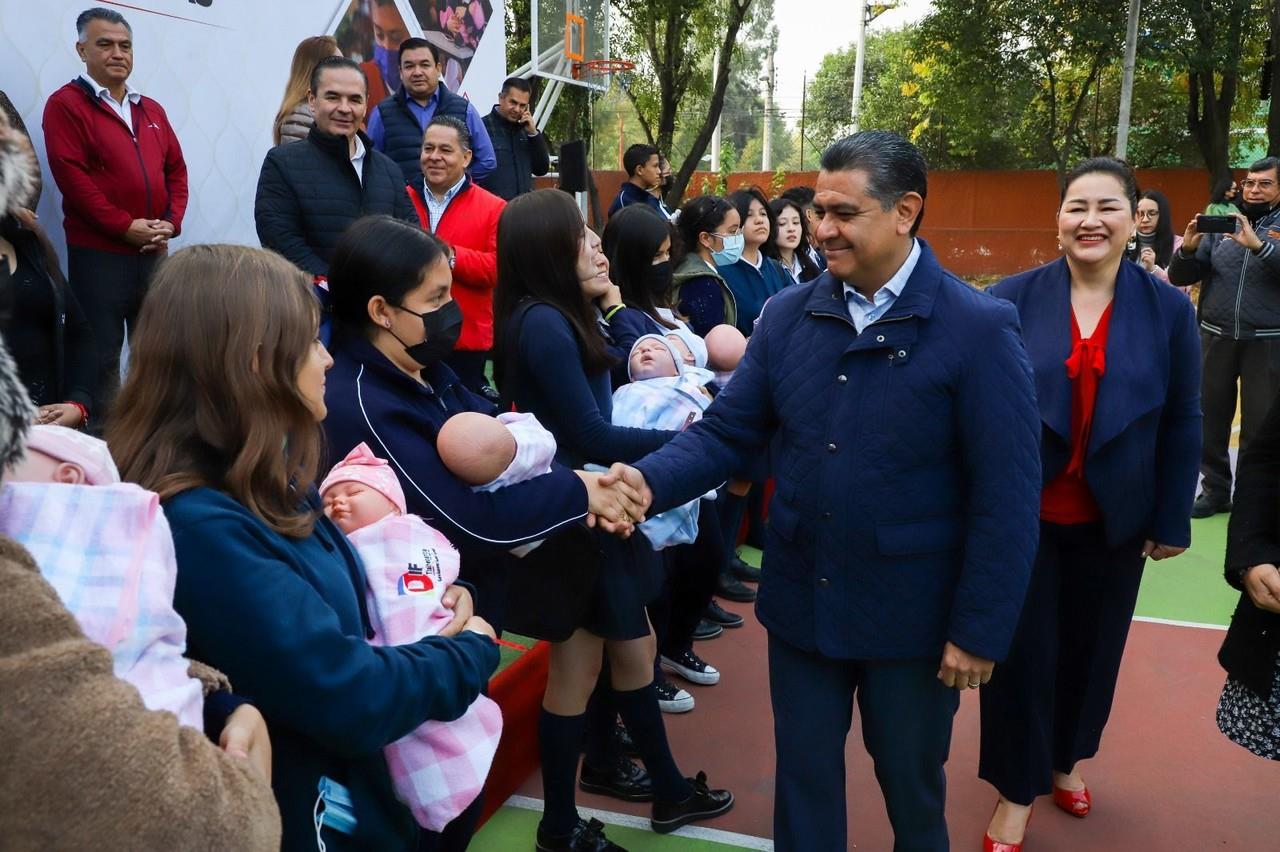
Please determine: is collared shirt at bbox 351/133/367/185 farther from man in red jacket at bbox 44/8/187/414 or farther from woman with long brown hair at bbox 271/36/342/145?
man in red jacket at bbox 44/8/187/414

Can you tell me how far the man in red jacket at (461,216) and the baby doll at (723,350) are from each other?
4.66 feet

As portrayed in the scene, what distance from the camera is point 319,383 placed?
173 cm

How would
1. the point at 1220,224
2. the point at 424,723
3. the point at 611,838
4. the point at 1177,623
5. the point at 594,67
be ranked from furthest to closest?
the point at 594,67
the point at 1220,224
the point at 1177,623
the point at 611,838
the point at 424,723

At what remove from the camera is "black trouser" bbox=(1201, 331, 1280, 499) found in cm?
628

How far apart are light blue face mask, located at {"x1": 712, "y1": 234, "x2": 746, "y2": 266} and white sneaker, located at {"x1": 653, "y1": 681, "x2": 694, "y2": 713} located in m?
2.60

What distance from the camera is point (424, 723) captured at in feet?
5.96

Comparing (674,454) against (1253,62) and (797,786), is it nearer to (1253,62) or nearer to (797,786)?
(797,786)

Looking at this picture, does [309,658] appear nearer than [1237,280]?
Yes

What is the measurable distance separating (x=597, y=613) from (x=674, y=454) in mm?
540

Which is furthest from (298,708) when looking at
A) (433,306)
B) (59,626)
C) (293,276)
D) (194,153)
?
(194,153)

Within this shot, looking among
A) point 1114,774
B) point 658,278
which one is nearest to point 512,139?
point 658,278

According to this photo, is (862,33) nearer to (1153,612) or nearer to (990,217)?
(990,217)

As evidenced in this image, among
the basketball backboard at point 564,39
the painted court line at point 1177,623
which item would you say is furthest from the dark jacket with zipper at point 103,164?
the basketball backboard at point 564,39

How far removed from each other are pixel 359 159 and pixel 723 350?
2150 mm
